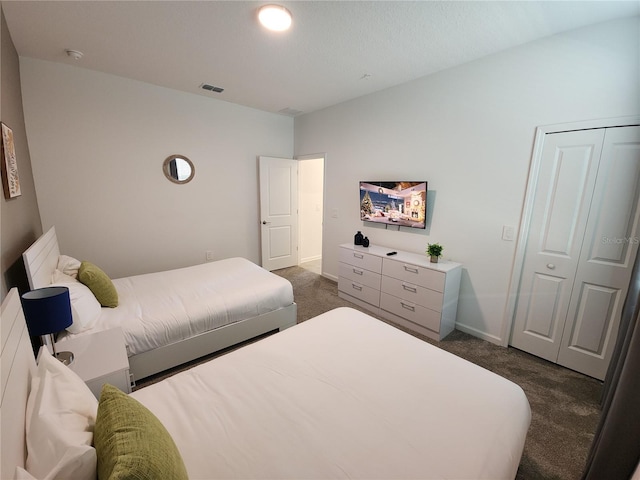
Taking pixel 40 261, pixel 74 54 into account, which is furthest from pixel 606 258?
pixel 74 54

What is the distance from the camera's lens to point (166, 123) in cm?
354

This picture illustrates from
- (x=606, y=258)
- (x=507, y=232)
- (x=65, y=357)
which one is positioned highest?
(x=507, y=232)

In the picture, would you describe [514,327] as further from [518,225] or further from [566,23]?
[566,23]

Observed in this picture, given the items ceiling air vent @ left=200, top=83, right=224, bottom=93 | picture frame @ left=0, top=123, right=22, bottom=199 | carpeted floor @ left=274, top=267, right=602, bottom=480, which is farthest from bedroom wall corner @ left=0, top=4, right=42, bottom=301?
carpeted floor @ left=274, top=267, right=602, bottom=480

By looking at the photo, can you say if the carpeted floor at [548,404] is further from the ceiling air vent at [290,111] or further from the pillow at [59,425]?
the ceiling air vent at [290,111]

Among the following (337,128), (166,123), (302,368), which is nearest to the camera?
(302,368)

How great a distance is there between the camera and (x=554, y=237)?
2.33 m

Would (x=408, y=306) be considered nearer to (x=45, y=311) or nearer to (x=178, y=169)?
(x=45, y=311)

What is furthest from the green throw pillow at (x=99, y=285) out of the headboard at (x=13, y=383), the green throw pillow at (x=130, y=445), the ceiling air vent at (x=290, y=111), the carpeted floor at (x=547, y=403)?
the ceiling air vent at (x=290, y=111)

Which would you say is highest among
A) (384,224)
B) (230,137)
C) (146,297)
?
(230,137)

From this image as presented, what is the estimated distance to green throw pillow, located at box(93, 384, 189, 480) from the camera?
0.71 m

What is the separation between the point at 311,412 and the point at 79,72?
13.1 feet

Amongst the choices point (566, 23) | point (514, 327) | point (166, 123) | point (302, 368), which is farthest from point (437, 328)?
point (166, 123)

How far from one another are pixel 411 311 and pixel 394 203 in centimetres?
130
